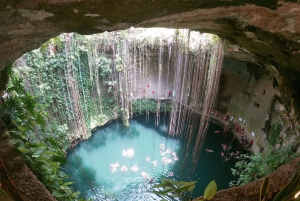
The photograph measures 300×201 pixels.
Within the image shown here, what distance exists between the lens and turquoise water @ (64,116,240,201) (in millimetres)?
4523

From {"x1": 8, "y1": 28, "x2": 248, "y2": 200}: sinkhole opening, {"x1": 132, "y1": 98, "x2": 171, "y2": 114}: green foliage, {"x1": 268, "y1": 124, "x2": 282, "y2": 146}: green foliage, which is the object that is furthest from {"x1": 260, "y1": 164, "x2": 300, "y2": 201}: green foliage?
{"x1": 132, "y1": 98, "x2": 171, "y2": 114}: green foliage

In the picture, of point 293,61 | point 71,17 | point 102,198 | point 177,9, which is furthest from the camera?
point 102,198

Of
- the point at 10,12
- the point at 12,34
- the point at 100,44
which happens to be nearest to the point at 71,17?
the point at 10,12

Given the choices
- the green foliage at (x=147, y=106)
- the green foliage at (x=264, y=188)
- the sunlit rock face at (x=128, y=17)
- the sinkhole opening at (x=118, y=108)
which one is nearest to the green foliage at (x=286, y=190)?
the green foliage at (x=264, y=188)

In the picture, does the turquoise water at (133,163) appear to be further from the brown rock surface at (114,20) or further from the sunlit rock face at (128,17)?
the sunlit rock face at (128,17)

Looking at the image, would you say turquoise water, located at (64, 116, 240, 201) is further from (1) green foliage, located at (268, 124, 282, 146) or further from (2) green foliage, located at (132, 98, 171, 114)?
(1) green foliage, located at (268, 124, 282, 146)

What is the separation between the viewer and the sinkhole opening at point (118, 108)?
180 inches

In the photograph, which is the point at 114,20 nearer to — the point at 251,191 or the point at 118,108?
the point at 251,191

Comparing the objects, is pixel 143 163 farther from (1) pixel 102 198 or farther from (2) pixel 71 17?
(2) pixel 71 17

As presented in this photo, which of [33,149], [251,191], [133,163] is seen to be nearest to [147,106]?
[133,163]

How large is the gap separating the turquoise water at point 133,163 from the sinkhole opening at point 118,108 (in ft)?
0.06

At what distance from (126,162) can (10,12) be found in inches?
173

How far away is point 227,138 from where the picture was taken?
5.77m

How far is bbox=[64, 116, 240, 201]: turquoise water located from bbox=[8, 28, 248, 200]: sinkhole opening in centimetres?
2
